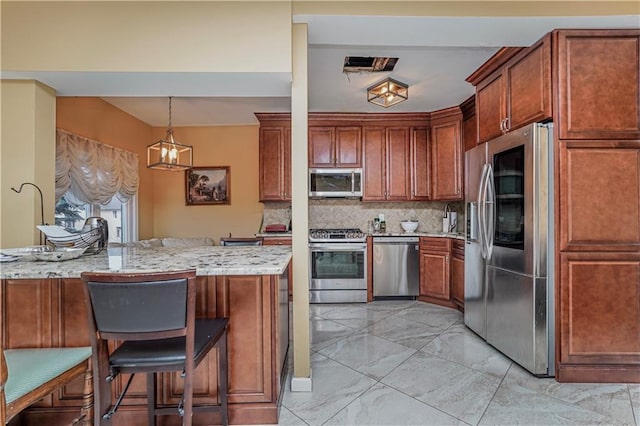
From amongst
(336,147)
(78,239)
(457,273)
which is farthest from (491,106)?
(78,239)

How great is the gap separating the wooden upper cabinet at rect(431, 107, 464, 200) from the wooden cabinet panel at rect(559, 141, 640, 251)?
1806 millimetres

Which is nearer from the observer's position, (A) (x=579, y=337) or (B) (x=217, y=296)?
(B) (x=217, y=296)

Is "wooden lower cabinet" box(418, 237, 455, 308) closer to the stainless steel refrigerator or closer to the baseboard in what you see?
the stainless steel refrigerator

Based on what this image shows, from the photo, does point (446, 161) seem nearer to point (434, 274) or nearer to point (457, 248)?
point (457, 248)

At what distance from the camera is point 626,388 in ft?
6.52

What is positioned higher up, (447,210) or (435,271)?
(447,210)

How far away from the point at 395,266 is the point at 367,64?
2.47 metres

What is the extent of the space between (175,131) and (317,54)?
10.7ft

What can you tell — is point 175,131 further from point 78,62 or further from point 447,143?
point 447,143

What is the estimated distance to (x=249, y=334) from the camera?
1.70m

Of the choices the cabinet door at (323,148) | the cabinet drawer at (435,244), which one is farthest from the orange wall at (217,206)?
the cabinet drawer at (435,244)

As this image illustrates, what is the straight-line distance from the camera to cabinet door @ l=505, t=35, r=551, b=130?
2.10m

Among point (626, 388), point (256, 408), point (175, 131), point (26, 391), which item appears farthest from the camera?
point (175, 131)

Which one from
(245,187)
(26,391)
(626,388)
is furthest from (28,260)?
(626,388)
